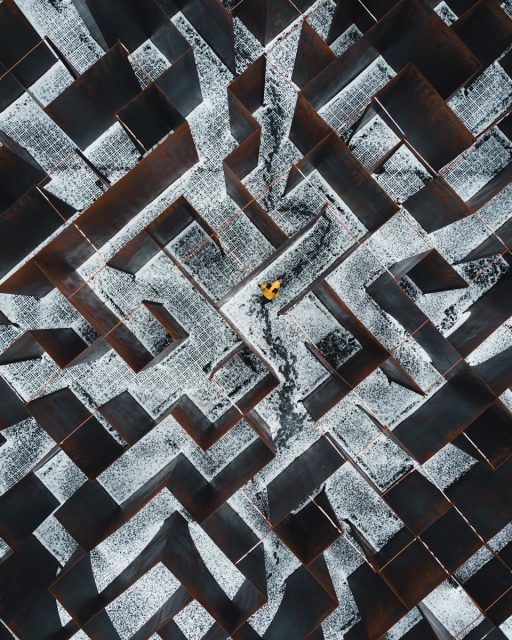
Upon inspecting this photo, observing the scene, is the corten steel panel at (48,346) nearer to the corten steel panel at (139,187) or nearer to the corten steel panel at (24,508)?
the corten steel panel at (139,187)

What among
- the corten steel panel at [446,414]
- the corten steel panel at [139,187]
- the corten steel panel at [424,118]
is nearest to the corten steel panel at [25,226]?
the corten steel panel at [139,187]

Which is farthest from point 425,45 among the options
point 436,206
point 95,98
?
point 95,98

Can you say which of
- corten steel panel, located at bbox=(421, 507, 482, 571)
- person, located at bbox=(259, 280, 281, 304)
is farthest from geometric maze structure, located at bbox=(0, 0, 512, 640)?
person, located at bbox=(259, 280, 281, 304)

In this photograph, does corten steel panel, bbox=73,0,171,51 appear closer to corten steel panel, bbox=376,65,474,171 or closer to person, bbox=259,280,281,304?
corten steel panel, bbox=376,65,474,171

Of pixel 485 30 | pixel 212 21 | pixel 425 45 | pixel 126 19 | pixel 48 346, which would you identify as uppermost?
pixel 126 19

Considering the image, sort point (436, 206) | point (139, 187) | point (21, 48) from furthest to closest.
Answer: point (21, 48) < point (436, 206) < point (139, 187)

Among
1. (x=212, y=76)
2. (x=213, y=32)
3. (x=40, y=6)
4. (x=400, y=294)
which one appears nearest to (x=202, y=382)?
(x=400, y=294)

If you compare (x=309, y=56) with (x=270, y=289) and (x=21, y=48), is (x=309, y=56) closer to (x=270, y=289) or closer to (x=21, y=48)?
(x=270, y=289)

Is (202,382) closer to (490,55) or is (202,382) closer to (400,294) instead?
(400,294)
